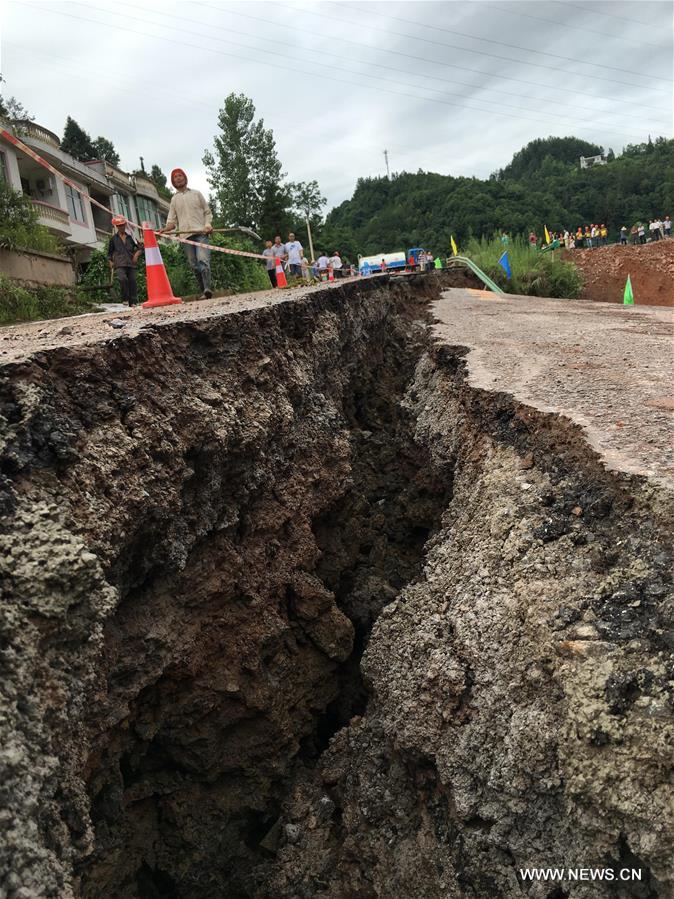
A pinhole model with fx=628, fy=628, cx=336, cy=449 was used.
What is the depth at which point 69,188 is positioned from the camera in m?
24.1

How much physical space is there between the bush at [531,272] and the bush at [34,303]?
10324 millimetres

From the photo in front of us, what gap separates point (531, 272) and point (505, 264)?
→ 666mm

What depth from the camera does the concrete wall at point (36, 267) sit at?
9180 millimetres

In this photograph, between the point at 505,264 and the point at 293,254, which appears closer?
the point at 293,254

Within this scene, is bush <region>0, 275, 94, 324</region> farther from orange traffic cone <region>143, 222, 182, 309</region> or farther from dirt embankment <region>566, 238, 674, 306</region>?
dirt embankment <region>566, 238, 674, 306</region>

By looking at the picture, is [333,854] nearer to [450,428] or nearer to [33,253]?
[450,428]

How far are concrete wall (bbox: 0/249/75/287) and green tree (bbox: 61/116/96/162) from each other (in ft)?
134

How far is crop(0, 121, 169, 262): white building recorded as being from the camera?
19.1 meters

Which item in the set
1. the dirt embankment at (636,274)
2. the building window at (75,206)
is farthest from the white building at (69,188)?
the dirt embankment at (636,274)

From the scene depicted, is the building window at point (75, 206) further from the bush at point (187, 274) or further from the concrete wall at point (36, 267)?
the concrete wall at point (36, 267)

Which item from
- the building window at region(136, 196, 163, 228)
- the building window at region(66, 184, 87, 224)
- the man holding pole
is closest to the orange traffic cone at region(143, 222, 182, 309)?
the man holding pole

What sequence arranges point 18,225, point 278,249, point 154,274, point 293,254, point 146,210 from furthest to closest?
1. point 146,210
2. point 293,254
3. point 278,249
4. point 18,225
5. point 154,274
